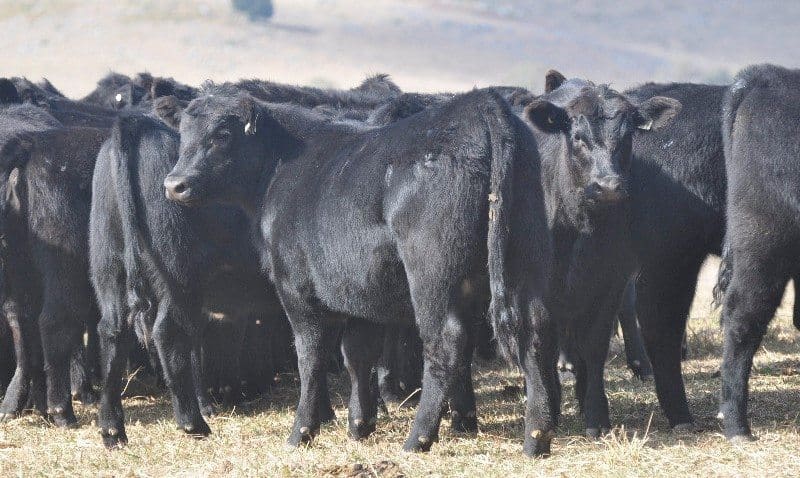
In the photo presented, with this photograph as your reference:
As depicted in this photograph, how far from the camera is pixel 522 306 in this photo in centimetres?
537

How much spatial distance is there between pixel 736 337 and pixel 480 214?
1.54 m

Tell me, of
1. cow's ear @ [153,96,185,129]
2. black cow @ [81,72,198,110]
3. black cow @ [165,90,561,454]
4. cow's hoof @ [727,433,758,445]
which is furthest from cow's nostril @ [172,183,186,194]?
black cow @ [81,72,198,110]

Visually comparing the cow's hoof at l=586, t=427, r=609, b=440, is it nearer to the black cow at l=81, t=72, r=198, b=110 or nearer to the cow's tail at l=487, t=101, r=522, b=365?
the cow's tail at l=487, t=101, r=522, b=365

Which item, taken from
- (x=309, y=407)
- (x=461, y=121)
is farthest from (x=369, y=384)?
(x=461, y=121)

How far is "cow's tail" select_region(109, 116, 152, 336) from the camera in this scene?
6414mm

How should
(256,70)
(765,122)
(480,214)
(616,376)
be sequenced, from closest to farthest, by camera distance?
1. (480,214)
2. (765,122)
3. (616,376)
4. (256,70)

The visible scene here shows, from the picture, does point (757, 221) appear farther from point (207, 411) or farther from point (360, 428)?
point (207, 411)

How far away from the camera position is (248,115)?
6.53 metres

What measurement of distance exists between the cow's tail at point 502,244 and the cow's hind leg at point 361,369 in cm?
128

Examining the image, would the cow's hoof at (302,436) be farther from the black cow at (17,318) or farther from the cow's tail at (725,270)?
the cow's tail at (725,270)

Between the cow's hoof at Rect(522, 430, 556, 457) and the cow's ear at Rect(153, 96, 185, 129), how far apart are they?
3092mm

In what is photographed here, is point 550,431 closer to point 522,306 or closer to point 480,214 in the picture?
→ point 522,306

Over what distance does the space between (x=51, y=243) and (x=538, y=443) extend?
349 cm

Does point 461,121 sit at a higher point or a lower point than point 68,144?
higher
